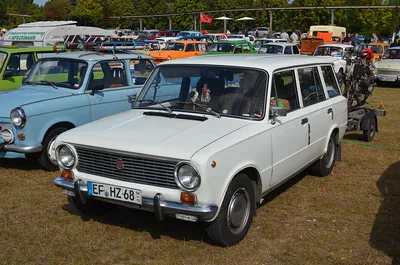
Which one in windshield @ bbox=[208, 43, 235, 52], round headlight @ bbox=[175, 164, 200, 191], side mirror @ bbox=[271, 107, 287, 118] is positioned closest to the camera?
round headlight @ bbox=[175, 164, 200, 191]

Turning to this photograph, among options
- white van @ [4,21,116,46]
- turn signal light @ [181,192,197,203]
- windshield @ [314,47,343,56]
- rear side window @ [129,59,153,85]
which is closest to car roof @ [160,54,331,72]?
turn signal light @ [181,192,197,203]

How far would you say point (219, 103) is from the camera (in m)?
5.27

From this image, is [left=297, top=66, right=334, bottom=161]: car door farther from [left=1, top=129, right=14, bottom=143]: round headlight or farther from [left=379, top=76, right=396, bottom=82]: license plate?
[left=379, top=76, right=396, bottom=82]: license plate

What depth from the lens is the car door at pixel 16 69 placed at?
9453 mm

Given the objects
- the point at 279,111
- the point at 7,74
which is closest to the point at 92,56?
the point at 7,74

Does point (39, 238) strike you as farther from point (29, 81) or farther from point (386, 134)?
point (386, 134)

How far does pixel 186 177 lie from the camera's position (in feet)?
13.9

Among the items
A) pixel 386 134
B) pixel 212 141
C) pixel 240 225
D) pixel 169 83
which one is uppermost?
pixel 169 83

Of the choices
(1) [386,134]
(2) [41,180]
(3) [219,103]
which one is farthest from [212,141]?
(1) [386,134]

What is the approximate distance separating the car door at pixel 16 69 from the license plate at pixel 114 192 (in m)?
5.58

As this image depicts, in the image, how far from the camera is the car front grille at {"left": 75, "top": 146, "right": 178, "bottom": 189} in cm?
435

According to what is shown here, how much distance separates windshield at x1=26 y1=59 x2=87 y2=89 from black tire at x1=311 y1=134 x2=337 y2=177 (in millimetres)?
3971

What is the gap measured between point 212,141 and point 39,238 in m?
2.15

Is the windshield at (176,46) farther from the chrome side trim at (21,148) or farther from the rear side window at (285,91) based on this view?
the rear side window at (285,91)
